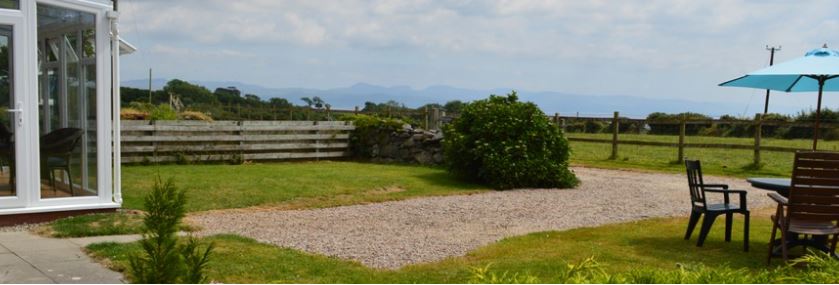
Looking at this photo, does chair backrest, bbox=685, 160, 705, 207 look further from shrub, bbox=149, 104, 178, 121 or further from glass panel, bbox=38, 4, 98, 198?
shrub, bbox=149, 104, 178, 121

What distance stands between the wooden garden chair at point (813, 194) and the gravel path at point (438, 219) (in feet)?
8.79

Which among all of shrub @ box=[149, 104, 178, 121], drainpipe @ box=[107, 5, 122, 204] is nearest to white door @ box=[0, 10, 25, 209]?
drainpipe @ box=[107, 5, 122, 204]

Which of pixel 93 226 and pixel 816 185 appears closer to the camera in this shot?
pixel 816 185

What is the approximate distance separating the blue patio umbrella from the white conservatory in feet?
23.0

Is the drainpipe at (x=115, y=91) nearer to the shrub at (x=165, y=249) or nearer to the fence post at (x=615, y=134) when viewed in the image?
the shrub at (x=165, y=249)

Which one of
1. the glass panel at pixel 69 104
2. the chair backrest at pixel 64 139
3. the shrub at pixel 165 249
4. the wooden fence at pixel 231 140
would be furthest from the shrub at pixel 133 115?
the shrub at pixel 165 249

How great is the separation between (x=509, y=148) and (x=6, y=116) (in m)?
7.49

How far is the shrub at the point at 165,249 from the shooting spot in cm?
282

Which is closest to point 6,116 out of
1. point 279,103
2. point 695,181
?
point 695,181

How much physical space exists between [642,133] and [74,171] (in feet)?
68.5

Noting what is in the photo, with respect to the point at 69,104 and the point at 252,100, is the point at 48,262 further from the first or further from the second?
the point at 252,100

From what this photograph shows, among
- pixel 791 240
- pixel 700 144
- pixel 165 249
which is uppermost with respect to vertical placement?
pixel 165 249

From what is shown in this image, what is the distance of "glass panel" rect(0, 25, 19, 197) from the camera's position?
7.32m

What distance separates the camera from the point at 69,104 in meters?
8.15
